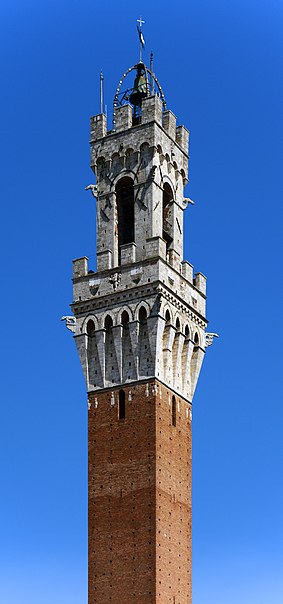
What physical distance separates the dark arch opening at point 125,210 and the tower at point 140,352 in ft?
0.15

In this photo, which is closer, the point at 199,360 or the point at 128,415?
the point at 128,415

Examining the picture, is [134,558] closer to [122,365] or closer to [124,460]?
[124,460]

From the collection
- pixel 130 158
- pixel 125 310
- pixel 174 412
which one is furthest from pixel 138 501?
pixel 130 158

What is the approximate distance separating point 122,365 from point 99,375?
129 cm

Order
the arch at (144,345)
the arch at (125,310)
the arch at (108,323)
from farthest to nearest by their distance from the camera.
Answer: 1. the arch at (108,323)
2. the arch at (125,310)
3. the arch at (144,345)

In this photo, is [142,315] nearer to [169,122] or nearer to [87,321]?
[87,321]

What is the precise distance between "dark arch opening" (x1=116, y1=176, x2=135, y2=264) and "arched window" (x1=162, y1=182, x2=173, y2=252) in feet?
4.84

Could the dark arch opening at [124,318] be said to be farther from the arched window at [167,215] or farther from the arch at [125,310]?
the arched window at [167,215]

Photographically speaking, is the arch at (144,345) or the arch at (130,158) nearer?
the arch at (144,345)

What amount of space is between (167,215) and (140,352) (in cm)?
759

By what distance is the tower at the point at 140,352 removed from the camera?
195ft

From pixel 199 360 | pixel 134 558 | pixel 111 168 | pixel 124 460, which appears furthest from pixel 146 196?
pixel 134 558

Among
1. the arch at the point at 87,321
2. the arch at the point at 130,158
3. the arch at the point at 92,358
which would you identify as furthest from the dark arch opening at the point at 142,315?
the arch at the point at 130,158

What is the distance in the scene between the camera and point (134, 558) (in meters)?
58.7
